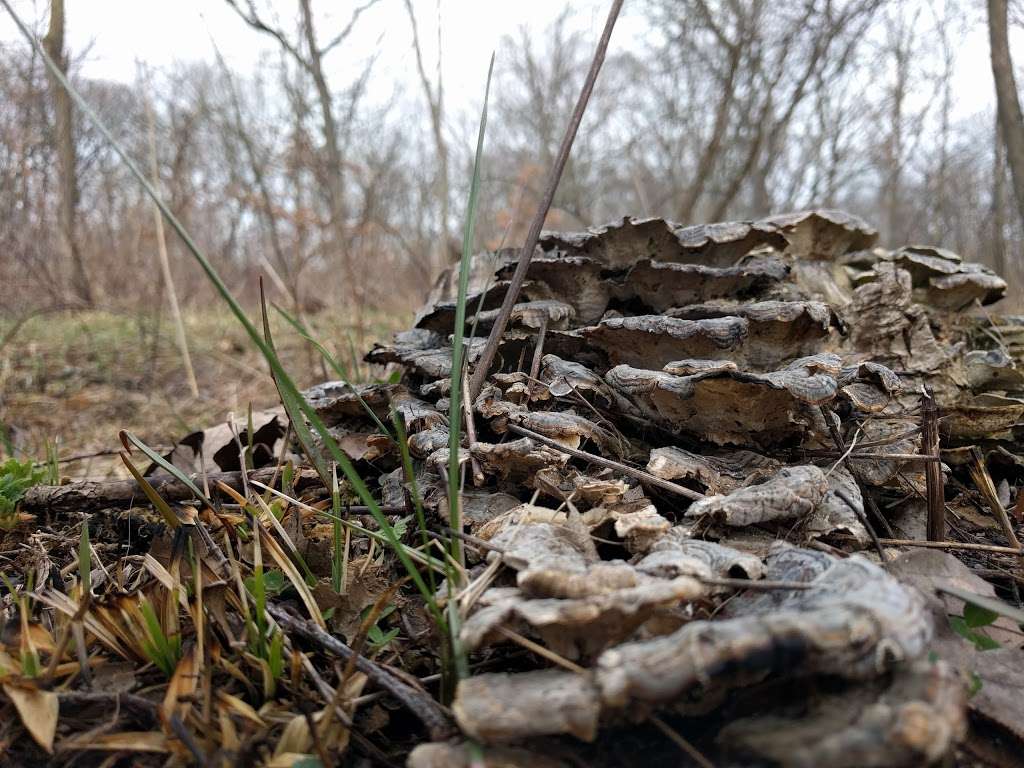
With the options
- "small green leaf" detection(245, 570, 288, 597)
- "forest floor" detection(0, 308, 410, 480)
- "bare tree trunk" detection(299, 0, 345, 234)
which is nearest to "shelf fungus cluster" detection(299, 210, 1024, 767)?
"small green leaf" detection(245, 570, 288, 597)

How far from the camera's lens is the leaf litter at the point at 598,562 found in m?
0.83

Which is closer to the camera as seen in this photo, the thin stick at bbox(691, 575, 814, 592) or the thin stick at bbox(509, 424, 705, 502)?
the thin stick at bbox(691, 575, 814, 592)

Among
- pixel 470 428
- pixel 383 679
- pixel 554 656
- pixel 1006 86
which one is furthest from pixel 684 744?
pixel 1006 86

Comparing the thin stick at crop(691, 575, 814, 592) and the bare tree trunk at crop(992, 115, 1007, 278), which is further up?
the bare tree trunk at crop(992, 115, 1007, 278)

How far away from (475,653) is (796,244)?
233cm

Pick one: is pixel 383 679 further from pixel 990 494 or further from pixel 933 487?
pixel 990 494

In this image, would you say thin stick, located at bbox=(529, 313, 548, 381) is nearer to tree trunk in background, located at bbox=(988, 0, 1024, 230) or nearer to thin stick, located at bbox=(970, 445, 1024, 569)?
thin stick, located at bbox=(970, 445, 1024, 569)

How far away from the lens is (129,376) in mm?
6164

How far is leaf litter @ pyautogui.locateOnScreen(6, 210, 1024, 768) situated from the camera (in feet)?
2.72

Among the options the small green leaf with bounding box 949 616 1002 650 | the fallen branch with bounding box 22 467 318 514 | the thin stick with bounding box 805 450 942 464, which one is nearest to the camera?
the small green leaf with bounding box 949 616 1002 650

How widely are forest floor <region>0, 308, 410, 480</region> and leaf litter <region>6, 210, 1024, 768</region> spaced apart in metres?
2.08

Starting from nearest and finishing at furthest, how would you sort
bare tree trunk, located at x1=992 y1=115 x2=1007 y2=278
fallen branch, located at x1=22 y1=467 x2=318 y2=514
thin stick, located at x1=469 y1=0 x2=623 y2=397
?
thin stick, located at x1=469 y1=0 x2=623 y2=397 < fallen branch, located at x1=22 y1=467 x2=318 y2=514 < bare tree trunk, located at x1=992 y1=115 x2=1007 y2=278

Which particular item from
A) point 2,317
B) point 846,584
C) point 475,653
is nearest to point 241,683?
point 475,653

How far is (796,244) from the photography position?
2.74m
